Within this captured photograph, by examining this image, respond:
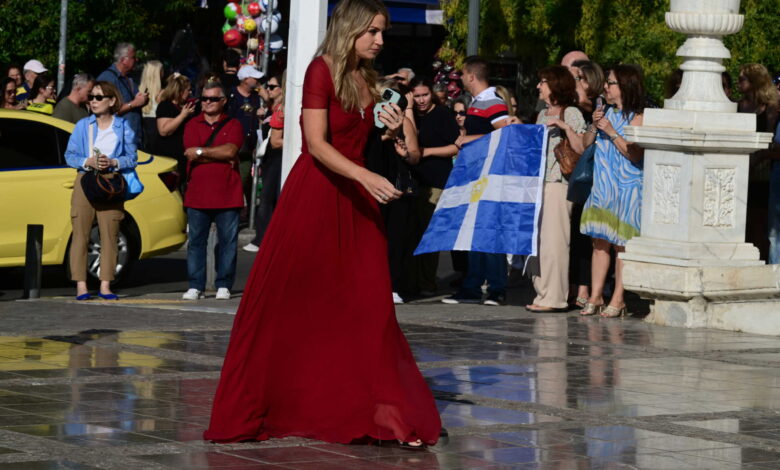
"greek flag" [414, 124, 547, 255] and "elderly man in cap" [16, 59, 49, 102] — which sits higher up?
"elderly man in cap" [16, 59, 49, 102]

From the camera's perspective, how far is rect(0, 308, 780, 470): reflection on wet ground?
739cm

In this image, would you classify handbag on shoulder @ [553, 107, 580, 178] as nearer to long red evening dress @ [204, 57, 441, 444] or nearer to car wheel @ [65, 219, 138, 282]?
car wheel @ [65, 219, 138, 282]

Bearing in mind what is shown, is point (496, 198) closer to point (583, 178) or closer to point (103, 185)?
point (583, 178)

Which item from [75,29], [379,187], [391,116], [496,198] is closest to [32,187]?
[496,198]

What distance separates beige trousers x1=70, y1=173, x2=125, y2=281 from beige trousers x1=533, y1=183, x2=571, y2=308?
3551 mm

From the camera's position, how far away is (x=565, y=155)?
1379 centimetres

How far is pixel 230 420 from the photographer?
7.53 m

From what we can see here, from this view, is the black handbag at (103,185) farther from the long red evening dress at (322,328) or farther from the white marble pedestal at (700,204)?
the long red evening dress at (322,328)

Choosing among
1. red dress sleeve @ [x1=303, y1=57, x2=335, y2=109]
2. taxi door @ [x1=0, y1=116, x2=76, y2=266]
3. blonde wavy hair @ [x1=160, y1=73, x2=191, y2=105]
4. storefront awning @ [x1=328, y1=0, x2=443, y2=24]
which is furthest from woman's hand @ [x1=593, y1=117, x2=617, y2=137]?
storefront awning @ [x1=328, y1=0, x2=443, y2=24]

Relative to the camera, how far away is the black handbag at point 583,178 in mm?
13547

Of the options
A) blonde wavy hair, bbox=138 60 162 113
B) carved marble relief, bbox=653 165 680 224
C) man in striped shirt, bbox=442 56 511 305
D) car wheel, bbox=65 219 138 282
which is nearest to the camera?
carved marble relief, bbox=653 165 680 224

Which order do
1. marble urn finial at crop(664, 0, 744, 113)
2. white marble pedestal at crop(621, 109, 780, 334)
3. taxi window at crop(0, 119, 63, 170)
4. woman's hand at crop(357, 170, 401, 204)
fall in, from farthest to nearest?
taxi window at crop(0, 119, 63, 170)
marble urn finial at crop(664, 0, 744, 113)
white marble pedestal at crop(621, 109, 780, 334)
woman's hand at crop(357, 170, 401, 204)

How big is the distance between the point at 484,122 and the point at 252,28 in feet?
28.2

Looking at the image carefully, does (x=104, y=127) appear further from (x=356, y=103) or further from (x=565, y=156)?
(x=356, y=103)
